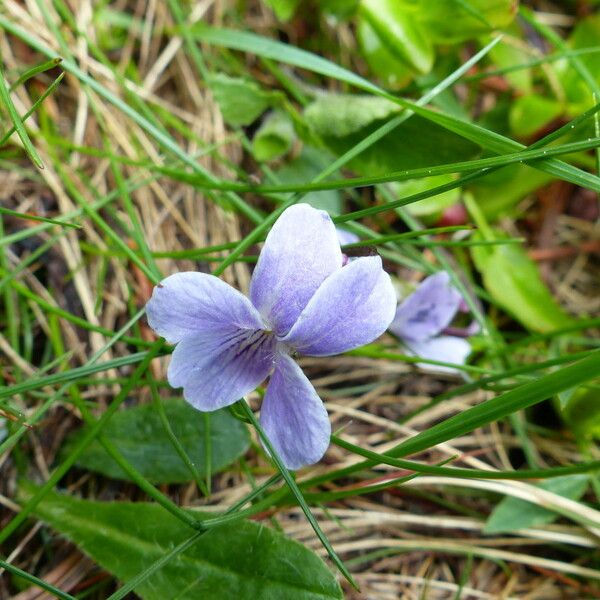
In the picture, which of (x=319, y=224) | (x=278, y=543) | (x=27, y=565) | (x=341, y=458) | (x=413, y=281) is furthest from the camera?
(x=413, y=281)

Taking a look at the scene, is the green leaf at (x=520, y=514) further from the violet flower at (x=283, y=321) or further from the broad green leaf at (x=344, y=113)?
the broad green leaf at (x=344, y=113)

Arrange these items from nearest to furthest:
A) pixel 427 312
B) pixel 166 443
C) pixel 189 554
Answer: pixel 189 554, pixel 166 443, pixel 427 312

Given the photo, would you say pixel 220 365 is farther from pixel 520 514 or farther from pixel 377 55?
pixel 377 55

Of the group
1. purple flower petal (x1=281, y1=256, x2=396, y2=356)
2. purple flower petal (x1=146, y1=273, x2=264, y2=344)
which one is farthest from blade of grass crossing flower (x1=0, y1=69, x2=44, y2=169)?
purple flower petal (x1=281, y1=256, x2=396, y2=356)

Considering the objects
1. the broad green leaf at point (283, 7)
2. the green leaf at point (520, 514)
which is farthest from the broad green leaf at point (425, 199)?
the green leaf at point (520, 514)

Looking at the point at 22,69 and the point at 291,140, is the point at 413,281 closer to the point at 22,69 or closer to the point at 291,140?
the point at 291,140

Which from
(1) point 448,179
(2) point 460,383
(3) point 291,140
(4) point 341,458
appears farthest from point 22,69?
(2) point 460,383

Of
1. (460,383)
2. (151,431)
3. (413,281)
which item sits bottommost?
(460,383)

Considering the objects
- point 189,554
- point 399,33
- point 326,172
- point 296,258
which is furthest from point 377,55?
point 189,554
